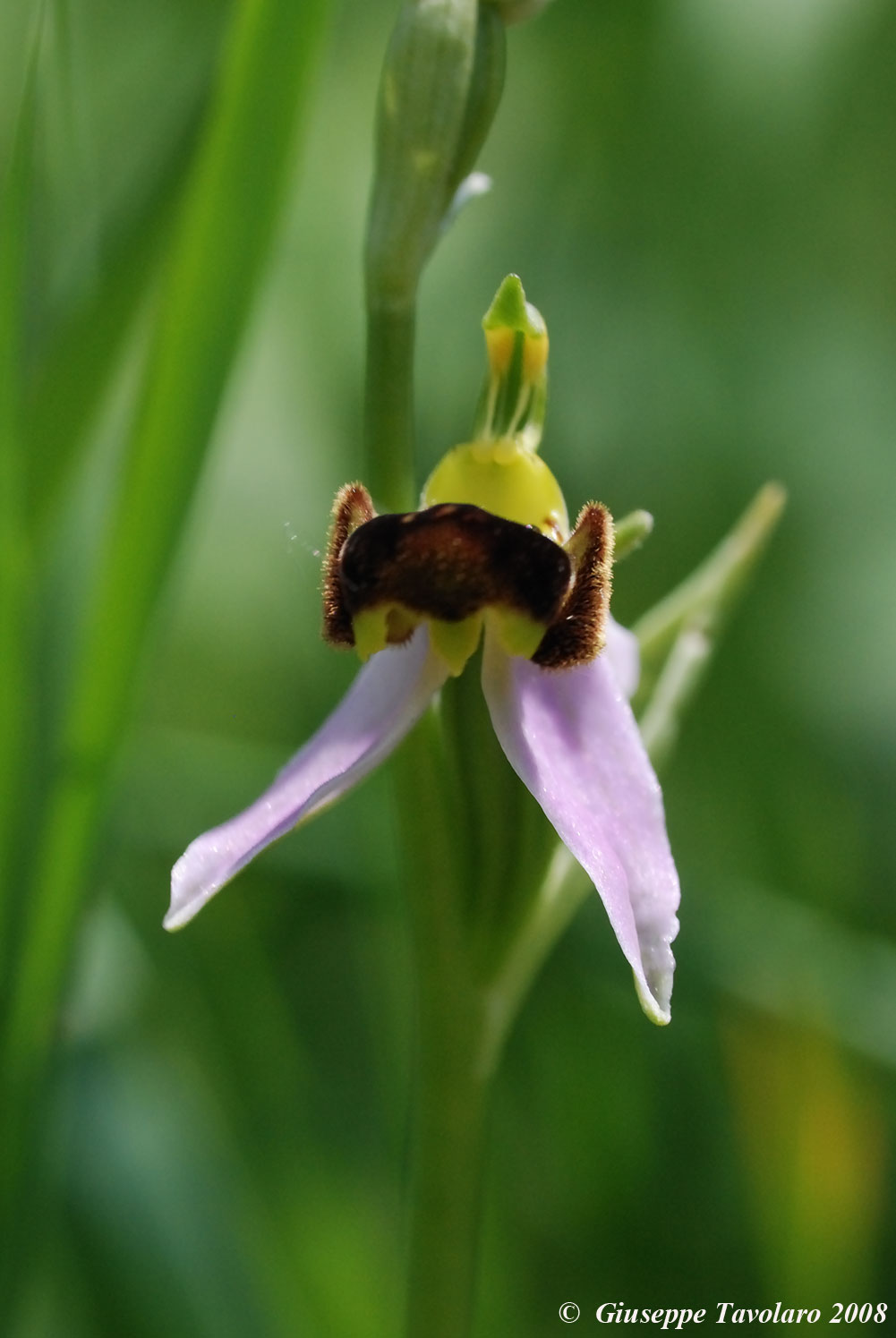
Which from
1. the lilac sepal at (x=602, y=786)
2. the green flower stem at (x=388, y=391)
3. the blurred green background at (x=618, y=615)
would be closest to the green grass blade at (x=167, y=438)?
the blurred green background at (x=618, y=615)

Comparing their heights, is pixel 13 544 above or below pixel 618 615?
above

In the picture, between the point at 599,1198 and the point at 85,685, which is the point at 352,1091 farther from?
the point at 85,685

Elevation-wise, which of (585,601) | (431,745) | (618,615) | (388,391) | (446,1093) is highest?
(388,391)

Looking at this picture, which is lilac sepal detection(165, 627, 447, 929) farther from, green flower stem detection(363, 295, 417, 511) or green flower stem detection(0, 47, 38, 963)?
green flower stem detection(0, 47, 38, 963)

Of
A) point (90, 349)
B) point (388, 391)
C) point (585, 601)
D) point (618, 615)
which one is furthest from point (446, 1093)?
point (618, 615)

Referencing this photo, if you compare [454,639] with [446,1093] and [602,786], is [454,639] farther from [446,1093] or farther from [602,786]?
[446,1093]

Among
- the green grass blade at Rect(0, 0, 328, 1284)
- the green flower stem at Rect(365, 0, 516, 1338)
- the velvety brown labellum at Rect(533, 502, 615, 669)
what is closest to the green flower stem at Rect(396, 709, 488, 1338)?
the green flower stem at Rect(365, 0, 516, 1338)

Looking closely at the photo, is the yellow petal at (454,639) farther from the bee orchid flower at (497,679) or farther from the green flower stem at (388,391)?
the green flower stem at (388,391)
